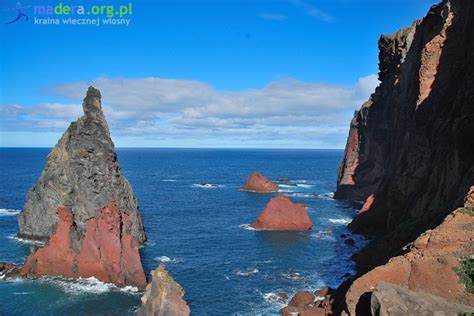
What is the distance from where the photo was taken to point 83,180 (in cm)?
6544

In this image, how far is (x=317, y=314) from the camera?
4225cm

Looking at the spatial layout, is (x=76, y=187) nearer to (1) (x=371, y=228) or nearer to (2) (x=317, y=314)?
(2) (x=317, y=314)

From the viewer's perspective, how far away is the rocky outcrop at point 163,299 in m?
38.7

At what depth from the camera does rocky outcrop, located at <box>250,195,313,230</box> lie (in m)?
84.2

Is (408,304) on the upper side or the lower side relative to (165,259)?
upper

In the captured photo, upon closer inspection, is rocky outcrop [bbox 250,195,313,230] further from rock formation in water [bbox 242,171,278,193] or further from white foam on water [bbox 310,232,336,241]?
rock formation in water [bbox 242,171,278,193]

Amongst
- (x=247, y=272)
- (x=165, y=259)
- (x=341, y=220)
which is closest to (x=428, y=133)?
(x=247, y=272)

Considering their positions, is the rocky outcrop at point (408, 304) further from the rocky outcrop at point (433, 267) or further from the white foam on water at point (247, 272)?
the white foam on water at point (247, 272)

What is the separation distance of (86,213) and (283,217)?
124 feet

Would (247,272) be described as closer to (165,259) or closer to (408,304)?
(165,259)

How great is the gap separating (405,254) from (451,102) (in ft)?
94.3

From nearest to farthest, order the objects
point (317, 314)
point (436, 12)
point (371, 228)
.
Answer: point (317, 314) < point (436, 12) < point (371, 228)

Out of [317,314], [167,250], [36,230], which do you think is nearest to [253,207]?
[167,250]

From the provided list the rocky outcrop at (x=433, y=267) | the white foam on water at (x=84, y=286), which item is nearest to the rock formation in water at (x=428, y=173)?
the rocky outcrop at (x=433, y=267)
